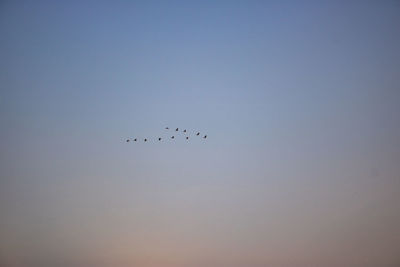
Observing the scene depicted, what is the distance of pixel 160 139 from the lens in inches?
1433

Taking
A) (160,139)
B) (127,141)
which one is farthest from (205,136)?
(127,141)

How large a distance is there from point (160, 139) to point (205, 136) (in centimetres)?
683

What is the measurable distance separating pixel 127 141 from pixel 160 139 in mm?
5098

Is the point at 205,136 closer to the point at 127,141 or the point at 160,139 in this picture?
the point at 160,139

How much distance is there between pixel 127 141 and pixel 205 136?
11923mm

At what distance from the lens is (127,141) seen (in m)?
36.7

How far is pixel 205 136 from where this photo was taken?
119 ft
